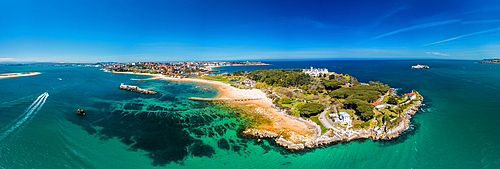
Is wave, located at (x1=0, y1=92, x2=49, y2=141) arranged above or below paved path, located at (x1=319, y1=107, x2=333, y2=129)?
above

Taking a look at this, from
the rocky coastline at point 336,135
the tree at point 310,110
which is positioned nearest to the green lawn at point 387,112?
the rocky coastline at point 336,135

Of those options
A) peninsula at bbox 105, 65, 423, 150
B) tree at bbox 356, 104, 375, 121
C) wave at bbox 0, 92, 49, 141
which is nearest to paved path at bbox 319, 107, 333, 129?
peninsula at bbox 105, 65, 423, 150

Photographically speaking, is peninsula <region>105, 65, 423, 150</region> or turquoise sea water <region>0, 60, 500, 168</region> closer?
turquoise sea water <region>0, 60, 500, 168</region>

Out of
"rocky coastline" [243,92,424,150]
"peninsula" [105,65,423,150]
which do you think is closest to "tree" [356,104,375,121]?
"peninsula" [105,65,423,150]

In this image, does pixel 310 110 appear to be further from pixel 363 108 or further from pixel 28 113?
pixel 28 113

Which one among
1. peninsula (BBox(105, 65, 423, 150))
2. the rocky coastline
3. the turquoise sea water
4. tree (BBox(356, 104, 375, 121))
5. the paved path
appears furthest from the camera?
tree (BBox(356, 104, 375, 121))

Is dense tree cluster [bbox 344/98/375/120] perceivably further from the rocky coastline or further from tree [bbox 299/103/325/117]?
tree [bbox 299/103/325/117]

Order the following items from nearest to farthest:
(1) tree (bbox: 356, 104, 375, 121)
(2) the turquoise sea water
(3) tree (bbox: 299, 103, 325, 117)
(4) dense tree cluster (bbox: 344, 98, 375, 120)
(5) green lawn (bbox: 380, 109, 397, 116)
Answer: (2) the turquoise sea water → (1) tree (bbox: 356, 104, 375, 121) → (4) dense tree cluster (bbox: 344, 98, 375, 120) → (3) tree (bbox: 299, 103, 325, 117) → (5) green lawn (bbox: 380, 109, 397, 116)

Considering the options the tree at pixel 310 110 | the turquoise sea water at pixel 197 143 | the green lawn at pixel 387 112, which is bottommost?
the turquoise sea water at pixel 197 143

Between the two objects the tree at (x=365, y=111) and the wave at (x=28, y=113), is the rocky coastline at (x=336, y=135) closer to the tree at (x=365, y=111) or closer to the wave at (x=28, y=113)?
the tree at (x=365, y=111)

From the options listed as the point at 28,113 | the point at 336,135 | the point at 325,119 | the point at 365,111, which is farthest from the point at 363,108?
the point at 28,113

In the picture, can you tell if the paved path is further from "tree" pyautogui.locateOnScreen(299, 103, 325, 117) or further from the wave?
the wave

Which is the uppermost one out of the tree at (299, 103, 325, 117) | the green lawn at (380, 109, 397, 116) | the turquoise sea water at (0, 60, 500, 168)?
the tree at (299, 103, 325, 117)
